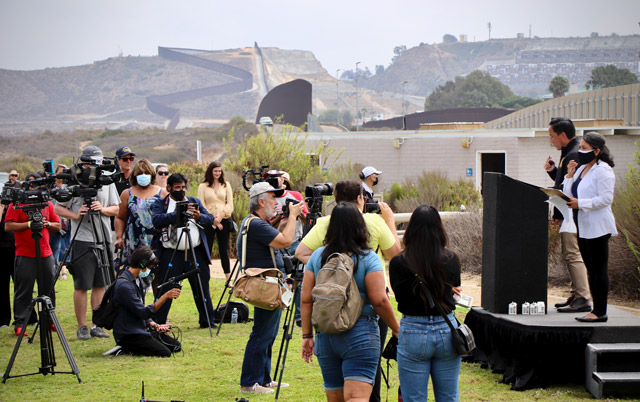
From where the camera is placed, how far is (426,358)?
4.50 m

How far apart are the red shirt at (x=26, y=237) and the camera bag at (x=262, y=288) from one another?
3.28 meters

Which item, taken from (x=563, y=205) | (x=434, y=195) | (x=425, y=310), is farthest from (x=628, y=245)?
(x=434, y=195)

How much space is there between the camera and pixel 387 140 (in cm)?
3325

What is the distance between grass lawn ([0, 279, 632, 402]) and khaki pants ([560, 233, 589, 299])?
1.01 m

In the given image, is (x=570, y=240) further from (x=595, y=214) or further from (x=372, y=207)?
(x=372, y=207)

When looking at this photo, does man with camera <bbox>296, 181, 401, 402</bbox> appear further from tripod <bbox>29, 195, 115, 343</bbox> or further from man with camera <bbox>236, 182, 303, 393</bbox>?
tripod <bbox>29, 195, 115, 343</bbox>

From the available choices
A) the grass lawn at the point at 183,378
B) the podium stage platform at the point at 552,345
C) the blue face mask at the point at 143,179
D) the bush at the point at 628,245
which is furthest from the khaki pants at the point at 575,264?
the blue face mask at the point at 143,179

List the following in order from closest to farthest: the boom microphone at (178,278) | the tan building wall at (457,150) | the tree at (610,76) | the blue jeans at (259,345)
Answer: the blue jeans at (259,345), the boom microphone at (178,278), the tan building wall at (457,150), the tree at (610,76)

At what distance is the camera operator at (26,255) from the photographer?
813 centimetres

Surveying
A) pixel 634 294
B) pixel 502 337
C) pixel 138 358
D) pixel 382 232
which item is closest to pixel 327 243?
pixel 382 232

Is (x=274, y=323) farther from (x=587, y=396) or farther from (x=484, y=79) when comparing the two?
(x=484, y=79)

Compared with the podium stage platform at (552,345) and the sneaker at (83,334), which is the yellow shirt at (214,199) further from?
the podium stage platform at (552,345)

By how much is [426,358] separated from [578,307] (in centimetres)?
343

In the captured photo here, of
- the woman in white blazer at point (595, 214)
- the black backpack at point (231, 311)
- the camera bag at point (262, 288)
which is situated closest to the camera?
the camera bag at point (262, 288)
